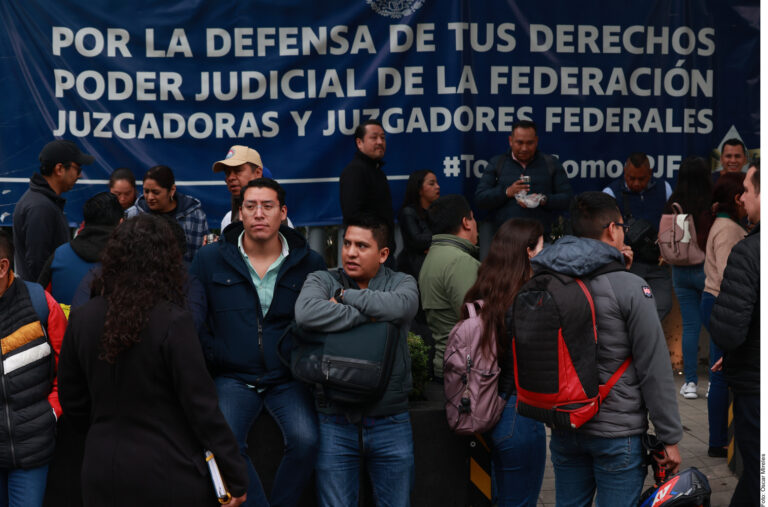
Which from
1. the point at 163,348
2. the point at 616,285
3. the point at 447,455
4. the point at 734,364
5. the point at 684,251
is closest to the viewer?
the point at 163,348

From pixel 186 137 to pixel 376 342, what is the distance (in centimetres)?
426

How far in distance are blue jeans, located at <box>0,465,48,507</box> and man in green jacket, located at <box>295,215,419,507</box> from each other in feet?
4.09

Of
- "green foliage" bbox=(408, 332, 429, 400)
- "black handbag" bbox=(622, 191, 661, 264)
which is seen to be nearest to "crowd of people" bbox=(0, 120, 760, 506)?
"green foliage" bbox=(408, 332, 429, 400)

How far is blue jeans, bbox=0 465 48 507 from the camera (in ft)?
12.5

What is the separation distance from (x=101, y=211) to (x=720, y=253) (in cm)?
400

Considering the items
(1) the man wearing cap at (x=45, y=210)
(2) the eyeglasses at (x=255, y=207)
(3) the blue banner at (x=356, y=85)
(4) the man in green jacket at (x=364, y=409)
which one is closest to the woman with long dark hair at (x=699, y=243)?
(3) the blue banner at (x=356, y=85)

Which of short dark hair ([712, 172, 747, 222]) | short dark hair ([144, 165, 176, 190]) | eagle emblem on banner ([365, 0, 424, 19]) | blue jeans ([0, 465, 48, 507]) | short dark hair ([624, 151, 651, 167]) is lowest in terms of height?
blue jeans ([0, 465, 48, 507])

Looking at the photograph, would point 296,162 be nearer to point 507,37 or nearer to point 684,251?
point 507,37

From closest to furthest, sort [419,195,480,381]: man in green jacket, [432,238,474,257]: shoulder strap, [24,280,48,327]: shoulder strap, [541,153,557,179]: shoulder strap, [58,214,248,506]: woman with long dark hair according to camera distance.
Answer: [58,214,248,506]: woman with long dark hair → [24,280,48,327]: shoulder strap → [419,195,480,381]: man in green jacket → [432,238,474,257]: shoulder strap → [541,153,557,179]: shoulder strap

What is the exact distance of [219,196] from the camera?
25.4 feet

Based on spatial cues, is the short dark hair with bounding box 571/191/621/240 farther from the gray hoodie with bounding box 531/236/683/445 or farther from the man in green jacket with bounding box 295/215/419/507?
the man in green jacket with bounding box 295/215/419/507

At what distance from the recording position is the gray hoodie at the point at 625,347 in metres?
3.58

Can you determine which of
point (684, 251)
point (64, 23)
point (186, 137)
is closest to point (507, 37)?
point (684, 251)

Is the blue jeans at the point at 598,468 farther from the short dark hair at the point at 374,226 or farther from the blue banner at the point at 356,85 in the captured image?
the blue banner at the point at 356,85
